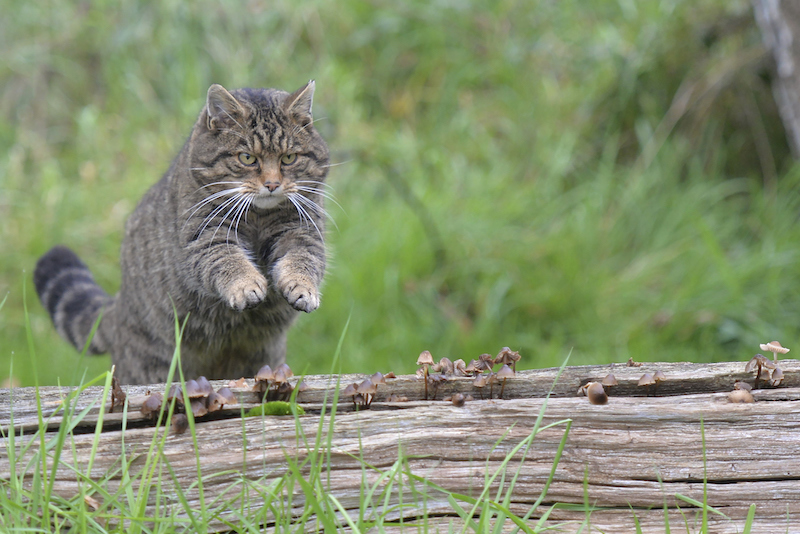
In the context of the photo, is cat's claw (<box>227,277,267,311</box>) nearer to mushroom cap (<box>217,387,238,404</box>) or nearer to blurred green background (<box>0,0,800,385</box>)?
mushroom cap (<box>217,387,238,404</box>)

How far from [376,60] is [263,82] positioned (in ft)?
3.67

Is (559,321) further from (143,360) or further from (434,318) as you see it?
(143,360)

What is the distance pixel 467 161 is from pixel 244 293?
3.77 m

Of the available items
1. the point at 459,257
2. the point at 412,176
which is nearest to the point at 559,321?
the point at 459,257

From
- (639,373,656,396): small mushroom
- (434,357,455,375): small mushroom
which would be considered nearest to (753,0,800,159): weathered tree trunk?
(639,373,656,396): small mushroom

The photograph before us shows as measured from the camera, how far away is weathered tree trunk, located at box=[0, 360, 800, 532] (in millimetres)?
2010

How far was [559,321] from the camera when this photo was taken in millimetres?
4766

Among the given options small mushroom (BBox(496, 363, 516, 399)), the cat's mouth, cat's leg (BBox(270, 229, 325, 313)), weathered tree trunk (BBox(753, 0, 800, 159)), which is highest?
weathered tree trunk (BBox(753, 0, 800, 159))

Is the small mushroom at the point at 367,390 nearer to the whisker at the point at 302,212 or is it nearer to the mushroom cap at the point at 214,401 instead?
the mushroom cap at the point at 214,401

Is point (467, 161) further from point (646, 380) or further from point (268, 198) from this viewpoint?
point (646, 380)

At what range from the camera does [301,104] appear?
127 inches

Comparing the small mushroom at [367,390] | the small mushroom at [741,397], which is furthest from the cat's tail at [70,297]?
the small mushroom at [741,397]

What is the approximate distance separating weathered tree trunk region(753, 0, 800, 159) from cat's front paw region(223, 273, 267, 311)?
3.78 m

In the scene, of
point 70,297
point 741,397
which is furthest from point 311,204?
point 741,397
